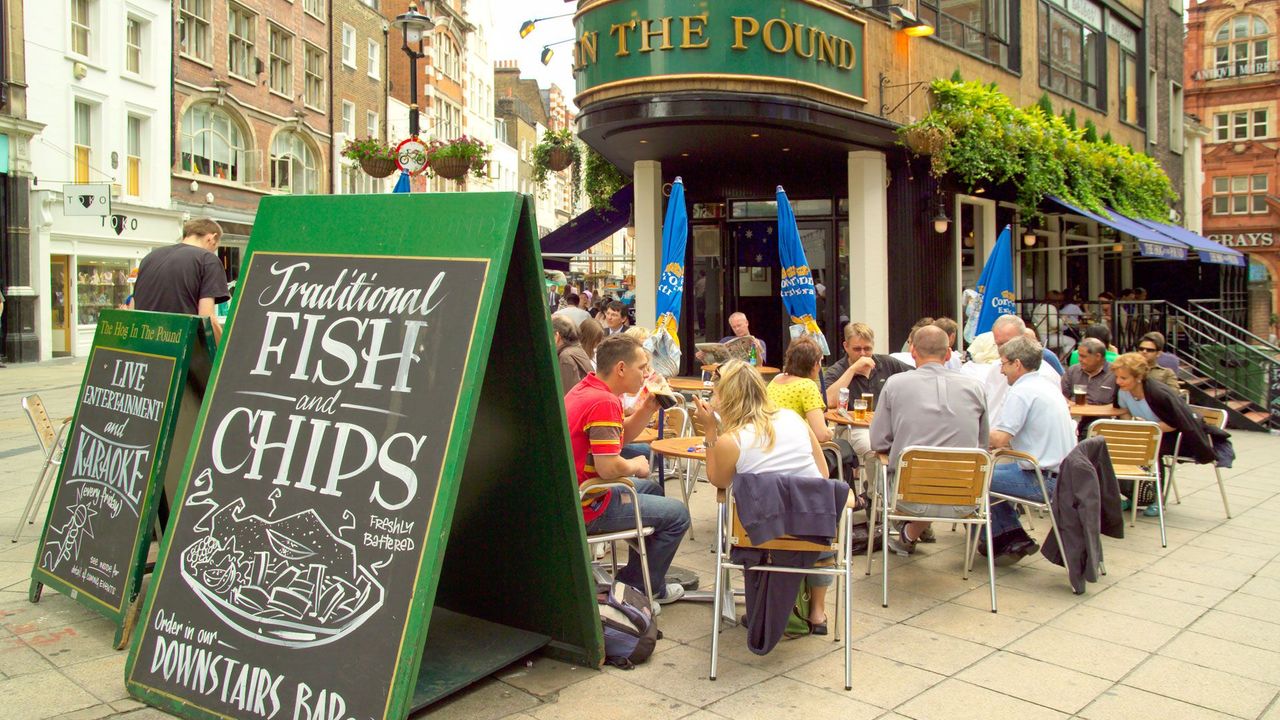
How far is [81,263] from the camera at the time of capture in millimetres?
22938

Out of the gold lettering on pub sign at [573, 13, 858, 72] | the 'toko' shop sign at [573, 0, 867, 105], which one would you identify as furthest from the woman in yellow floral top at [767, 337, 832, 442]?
the gold lettering on pub sign at [573, 13, 858, 72]

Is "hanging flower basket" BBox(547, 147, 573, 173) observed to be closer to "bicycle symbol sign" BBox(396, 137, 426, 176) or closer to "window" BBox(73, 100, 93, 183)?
"bicycle symbol sign" BBox(396, 137, 426, 176)

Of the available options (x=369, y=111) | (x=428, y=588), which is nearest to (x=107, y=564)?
(x=428, y=588)

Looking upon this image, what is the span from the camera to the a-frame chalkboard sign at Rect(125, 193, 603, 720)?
126 inches

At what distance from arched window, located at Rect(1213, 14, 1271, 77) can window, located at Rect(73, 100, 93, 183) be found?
175ft

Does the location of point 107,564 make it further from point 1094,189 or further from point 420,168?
point 1094,189

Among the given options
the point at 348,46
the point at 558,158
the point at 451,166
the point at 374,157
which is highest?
the point at 348,46

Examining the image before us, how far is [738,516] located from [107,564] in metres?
2.79

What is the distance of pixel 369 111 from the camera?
119 feet

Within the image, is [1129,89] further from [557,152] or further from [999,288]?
[999,288]

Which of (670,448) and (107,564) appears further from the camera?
(670,448)

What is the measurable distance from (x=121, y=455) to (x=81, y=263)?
2147cm

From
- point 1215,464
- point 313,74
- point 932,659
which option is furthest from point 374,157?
point 313,74

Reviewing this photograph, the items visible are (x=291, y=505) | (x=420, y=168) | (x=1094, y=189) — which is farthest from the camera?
(x=1094, y=189)
